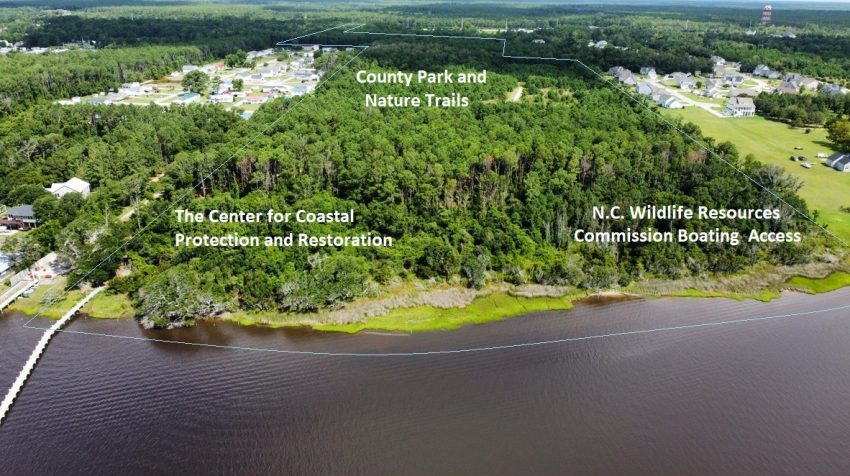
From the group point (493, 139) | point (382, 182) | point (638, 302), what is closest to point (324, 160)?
point (382, 182)

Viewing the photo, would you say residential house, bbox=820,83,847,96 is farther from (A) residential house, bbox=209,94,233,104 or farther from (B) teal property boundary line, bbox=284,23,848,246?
(A) residential house, bbox=209,94,233,104

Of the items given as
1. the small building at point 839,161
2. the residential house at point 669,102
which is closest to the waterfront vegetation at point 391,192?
the small building at point 839,161

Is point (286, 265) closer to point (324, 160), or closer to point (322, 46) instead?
point (324, 160)

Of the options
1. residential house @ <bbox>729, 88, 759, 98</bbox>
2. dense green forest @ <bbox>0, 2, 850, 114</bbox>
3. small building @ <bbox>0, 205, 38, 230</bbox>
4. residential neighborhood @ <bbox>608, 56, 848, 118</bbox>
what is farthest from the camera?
dense green forest @ <bbox>0, 2, 850, 114</bbox>

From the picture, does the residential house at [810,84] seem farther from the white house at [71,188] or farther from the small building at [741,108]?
the white house at [71,188]

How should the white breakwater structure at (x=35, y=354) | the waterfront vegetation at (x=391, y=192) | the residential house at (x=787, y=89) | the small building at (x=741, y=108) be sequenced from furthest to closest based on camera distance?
the residential house at (x=787, y=89) < the small building at (x=741, y=108) < the waterfront vegetation at (x=391, y=192) < the white breakwater structure at (x=35, y=354)

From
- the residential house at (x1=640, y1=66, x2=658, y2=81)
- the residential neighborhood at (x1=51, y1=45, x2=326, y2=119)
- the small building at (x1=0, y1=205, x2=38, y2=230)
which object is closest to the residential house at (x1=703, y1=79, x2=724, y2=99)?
the residential house at (x1=640, y1=66, x2=658, y2=81)
